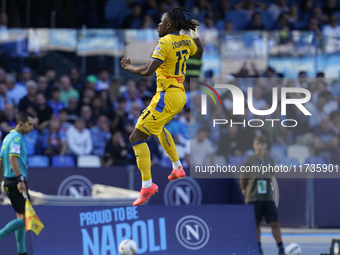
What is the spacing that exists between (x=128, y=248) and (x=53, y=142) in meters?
5.05

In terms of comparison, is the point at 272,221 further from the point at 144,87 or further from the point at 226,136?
the point at 144,87

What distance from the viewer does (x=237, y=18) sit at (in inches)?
642

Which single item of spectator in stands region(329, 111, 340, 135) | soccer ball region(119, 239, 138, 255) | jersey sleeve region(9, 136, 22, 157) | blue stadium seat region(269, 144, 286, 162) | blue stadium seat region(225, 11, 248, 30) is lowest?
soccer ball region(119, 239, 138, 255)

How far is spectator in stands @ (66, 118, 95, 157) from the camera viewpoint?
1286 centimetres

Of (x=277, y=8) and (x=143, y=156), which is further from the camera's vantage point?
(x=277, y=8)

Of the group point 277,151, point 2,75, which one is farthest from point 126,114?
point 277,151

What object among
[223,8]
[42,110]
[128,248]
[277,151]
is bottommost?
→ [128,248]

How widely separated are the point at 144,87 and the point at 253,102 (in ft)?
10.4

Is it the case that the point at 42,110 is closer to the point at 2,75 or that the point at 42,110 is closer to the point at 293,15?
the point at 2,75

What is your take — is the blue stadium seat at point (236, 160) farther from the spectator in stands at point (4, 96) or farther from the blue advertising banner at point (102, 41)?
the spectator in stands at point (4, 96)

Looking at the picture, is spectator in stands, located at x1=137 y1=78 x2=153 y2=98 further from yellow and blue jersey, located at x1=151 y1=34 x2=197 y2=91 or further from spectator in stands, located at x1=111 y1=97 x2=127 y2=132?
yellow and blue jersey, located at x1=151 y1=34 x2=197 y2=91

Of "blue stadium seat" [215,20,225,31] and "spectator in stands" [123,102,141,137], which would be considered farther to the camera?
"blue stadium seat" [215,20,225,31]

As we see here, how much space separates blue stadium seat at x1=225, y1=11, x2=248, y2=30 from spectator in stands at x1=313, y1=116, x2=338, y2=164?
4.72 meters

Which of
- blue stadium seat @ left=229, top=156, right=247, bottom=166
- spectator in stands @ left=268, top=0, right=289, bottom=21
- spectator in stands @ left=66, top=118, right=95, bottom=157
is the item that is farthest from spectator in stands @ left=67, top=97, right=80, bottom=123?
spectator in stands @ left=268, top=0, right=289, bottom=21
